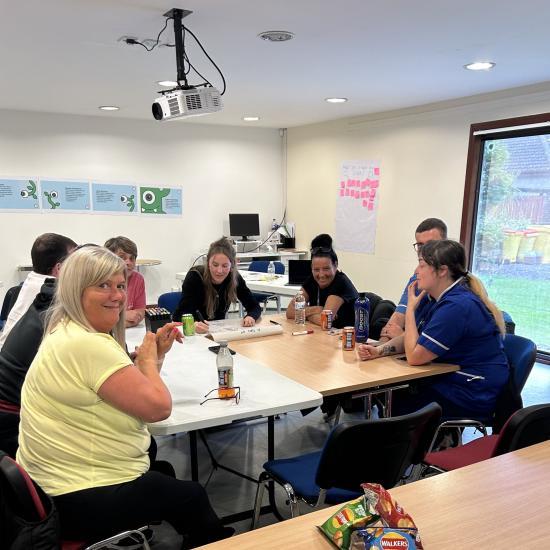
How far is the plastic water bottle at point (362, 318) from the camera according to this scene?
110 inches

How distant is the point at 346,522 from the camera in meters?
1.10

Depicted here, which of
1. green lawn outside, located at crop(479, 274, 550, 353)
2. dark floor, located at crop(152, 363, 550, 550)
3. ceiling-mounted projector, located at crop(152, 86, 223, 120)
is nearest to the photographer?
dark floor, located at crop(152, 363, 550, 550)

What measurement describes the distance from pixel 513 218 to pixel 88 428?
15.3 feet

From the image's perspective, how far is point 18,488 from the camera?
4.28 feet

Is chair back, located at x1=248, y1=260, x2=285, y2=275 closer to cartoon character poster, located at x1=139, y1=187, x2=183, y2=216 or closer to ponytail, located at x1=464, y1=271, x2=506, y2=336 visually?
cartoon character poster, located at x1=139, y1=187, x2=183, y2=216

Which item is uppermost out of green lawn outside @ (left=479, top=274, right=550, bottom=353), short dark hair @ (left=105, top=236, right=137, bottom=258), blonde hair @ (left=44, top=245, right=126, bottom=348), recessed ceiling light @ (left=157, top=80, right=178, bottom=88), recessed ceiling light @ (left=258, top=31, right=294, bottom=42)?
recessed ceiling light @ (left=258, top=31, right=294, bottom=42)

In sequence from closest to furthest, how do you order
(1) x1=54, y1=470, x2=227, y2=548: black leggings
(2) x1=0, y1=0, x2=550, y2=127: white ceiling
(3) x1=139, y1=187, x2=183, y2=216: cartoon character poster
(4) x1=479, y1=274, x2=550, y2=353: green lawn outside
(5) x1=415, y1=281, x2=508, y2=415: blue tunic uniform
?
(1) x1=54, y1=470, x2=227, y2=548: black leggings < (5) x1=415, y1=281, x2=508, y2=415: blue tunic uniform < (2) x1=0, y1=0, x2=550, y2=127: white ceiling < (4) x1=479, y1=274, x2=550, y2=353: green lawn outside < (3) x1=139, y1=187, x2=183, y2=216: cartoon character poster

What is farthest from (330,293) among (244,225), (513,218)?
(244,225)

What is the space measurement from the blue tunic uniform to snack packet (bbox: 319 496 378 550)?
1.35 metres

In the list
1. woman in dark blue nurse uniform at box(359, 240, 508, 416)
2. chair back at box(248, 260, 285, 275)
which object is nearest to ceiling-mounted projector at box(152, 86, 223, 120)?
woman in dark blue nurse uniform at box(359, 240, 508, 416)

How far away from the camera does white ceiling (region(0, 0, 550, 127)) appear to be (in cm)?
274

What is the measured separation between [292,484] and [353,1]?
2306mm

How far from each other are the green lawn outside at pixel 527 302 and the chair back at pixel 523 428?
3551mm

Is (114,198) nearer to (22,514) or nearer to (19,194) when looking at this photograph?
(19,194)
